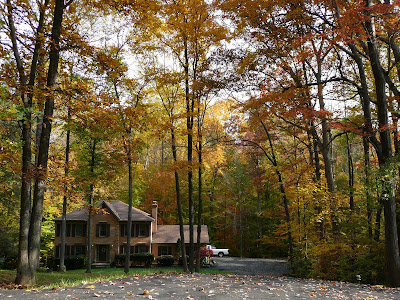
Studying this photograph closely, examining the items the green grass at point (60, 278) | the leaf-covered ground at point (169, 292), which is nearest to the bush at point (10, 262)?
the green grass at point (60, 278)

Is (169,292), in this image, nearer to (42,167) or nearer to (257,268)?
(42,167)

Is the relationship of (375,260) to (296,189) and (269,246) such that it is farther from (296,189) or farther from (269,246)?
(269,246)

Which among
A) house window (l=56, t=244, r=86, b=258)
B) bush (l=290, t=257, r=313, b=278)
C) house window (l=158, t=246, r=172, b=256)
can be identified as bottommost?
house window (l=158, t=246, r=172, b=256)

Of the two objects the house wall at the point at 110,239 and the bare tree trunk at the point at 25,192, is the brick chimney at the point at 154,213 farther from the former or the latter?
the bare tree trunk at the point at 25,192

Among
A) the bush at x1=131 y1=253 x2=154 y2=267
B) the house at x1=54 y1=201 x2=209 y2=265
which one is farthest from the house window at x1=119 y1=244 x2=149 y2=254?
the bush at x1=131 y1=253 x2=154 y2=267

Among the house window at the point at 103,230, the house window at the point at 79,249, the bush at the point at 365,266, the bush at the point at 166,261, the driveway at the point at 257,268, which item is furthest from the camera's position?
the house window at the point at 103,230

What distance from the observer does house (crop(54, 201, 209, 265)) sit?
101 feet

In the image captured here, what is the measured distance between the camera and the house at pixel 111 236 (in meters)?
30.7

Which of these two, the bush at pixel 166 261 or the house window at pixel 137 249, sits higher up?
the house window at pixel 137 249

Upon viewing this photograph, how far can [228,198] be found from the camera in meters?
37.8

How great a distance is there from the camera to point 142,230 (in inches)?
1264

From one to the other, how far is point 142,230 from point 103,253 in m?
4.01

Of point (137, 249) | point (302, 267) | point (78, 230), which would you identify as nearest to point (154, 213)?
point (137, 249)

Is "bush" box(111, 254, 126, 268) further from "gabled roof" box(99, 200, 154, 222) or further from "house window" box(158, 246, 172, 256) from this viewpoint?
"house window" box(158, 246, 172, 256)
